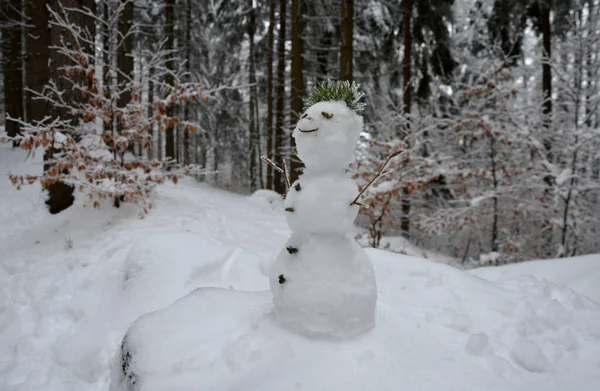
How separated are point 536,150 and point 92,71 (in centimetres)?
847

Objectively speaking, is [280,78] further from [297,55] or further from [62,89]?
[62,89]

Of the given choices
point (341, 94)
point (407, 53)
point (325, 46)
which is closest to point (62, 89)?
point (341, 94)

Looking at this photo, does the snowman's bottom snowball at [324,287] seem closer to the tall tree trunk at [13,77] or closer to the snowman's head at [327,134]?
A: the snowman's head at [327,134]

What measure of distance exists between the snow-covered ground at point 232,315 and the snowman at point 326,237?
13 centimetres

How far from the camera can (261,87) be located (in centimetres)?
1602

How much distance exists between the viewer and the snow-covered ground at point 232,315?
1584 millimetres

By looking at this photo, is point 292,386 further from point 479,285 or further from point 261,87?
point 261,87

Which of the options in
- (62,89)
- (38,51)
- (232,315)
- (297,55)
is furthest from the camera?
(297,55)

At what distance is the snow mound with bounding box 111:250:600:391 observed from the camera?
4.96 ft

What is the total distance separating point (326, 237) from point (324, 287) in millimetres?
266

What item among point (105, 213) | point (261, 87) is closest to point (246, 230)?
point (105, 213)

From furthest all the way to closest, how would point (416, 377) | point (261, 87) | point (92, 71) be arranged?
point (261, 87), point (92, 71), point (416, 377)

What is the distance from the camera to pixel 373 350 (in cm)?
167

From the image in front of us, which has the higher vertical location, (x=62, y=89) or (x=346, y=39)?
(x=346, y=39)
